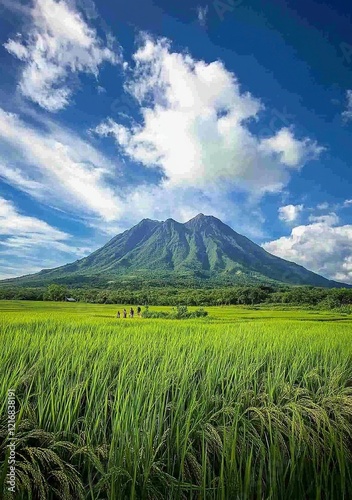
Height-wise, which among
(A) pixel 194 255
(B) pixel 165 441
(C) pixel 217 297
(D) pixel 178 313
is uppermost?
(A) pixel 194 255

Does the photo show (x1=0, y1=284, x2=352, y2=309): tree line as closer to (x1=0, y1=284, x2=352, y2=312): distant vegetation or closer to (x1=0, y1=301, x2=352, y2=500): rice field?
(x1=0, y1=284, x2=352, y2=312): distant vegetation

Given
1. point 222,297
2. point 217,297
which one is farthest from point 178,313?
point 217,297

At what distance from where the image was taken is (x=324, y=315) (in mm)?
12320

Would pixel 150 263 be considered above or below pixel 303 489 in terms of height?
above

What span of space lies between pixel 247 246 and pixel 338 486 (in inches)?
5439

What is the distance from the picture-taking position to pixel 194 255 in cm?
13112

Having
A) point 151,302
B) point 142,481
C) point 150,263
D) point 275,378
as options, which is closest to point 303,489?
point 142,481

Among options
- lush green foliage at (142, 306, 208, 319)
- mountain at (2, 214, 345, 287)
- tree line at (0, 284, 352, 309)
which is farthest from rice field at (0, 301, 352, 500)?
mountain at (2, 214, 345, 287)

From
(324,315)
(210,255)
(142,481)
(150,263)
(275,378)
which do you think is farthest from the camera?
(210,255)

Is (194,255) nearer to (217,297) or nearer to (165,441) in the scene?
(217,297)

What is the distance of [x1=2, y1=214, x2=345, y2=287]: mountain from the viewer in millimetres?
83619

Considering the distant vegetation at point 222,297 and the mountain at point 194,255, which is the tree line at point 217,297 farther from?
the mountain at point 194,255

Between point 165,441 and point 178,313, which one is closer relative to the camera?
point 165,441

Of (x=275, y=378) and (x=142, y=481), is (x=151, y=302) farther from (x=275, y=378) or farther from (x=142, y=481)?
(x=142, y=481)
